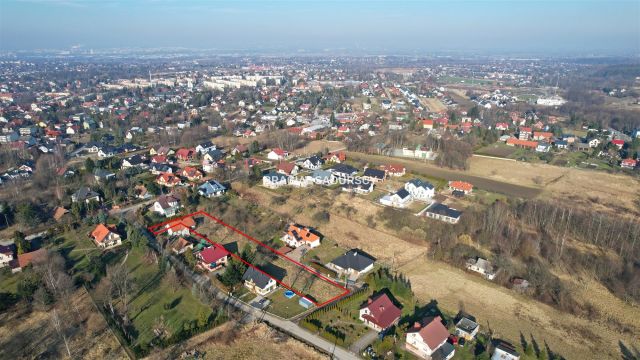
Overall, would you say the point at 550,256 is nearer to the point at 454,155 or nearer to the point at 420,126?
the point at 454,155

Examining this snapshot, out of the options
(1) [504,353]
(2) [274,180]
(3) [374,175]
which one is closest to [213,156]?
(2) [274,180]

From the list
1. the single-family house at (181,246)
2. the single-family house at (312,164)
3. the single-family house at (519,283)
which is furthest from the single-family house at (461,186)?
the single-family house at (181,246)

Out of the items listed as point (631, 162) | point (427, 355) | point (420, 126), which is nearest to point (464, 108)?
point (420, 126)

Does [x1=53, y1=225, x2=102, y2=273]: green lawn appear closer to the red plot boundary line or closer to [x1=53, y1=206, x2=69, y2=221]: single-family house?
[x1=53, y1=206, x2=69, y2=221]: single-family house

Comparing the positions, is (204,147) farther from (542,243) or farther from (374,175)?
(542,243)

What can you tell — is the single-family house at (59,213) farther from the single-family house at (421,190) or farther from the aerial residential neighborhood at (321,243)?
the single-family house at (421,190)
